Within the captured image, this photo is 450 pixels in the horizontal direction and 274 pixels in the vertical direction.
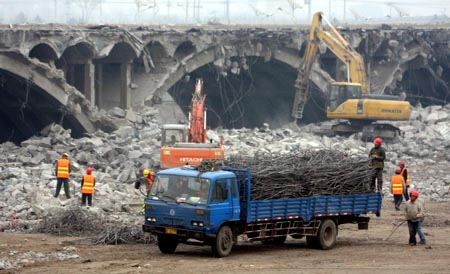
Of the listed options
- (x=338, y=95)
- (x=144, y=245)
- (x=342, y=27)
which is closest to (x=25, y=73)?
(x=338, y=95)

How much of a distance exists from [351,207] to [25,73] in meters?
21.0

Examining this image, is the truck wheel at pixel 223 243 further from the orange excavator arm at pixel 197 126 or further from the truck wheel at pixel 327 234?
the orange excavator arm at pixel 197 126

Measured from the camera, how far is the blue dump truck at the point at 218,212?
17875 millimetres

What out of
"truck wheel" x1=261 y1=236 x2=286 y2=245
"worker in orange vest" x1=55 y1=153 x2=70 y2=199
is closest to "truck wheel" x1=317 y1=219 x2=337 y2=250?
"truck wheel" x1=261 y1=236 x2=286 y2=245

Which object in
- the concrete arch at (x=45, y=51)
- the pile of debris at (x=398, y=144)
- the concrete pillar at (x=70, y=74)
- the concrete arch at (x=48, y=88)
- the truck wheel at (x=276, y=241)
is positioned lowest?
the truck wheel at (x=276, y=241)

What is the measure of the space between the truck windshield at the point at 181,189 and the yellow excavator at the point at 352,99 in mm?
31675

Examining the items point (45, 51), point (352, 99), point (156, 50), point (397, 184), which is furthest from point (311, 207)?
point (352, 99)

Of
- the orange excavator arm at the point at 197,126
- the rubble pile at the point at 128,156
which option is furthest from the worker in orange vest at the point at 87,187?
the orange excavator arm at the point at 197,126

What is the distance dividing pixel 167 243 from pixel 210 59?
1274 inches

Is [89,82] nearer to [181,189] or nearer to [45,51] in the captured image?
[45,51]

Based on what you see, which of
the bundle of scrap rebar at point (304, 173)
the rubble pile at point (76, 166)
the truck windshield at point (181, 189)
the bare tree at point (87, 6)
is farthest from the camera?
the bare tree at point (87, 6)

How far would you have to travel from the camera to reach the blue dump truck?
58.6 feet

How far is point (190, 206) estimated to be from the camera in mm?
17906

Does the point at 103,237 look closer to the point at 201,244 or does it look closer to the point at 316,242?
the point at 201,244
